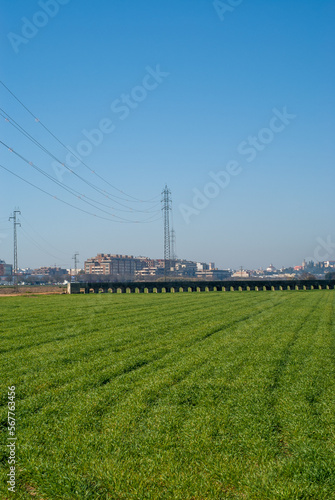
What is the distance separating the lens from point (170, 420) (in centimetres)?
643

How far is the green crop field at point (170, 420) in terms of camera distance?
4.69 m

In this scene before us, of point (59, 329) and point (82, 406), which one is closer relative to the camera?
point (82, 406)

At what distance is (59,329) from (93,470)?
1247 centimetres

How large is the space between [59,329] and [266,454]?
12.9 m

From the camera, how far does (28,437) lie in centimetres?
579

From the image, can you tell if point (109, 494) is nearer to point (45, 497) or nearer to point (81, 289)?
point (45, 497)

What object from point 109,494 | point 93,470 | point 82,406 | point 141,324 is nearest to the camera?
point 109,494

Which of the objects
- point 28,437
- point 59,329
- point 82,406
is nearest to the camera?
point 28,437

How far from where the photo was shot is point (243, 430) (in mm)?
6070

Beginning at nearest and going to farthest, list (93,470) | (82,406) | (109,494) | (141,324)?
1. (109,494)
2. (93,470)
3. (82,406)
4. (141,324)

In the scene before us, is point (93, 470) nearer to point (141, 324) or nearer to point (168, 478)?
point (168, 478)

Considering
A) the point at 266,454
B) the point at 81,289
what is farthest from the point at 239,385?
the point at 81,289

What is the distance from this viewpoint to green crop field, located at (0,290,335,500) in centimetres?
469

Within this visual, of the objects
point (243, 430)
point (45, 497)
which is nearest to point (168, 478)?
point (45, 497)
